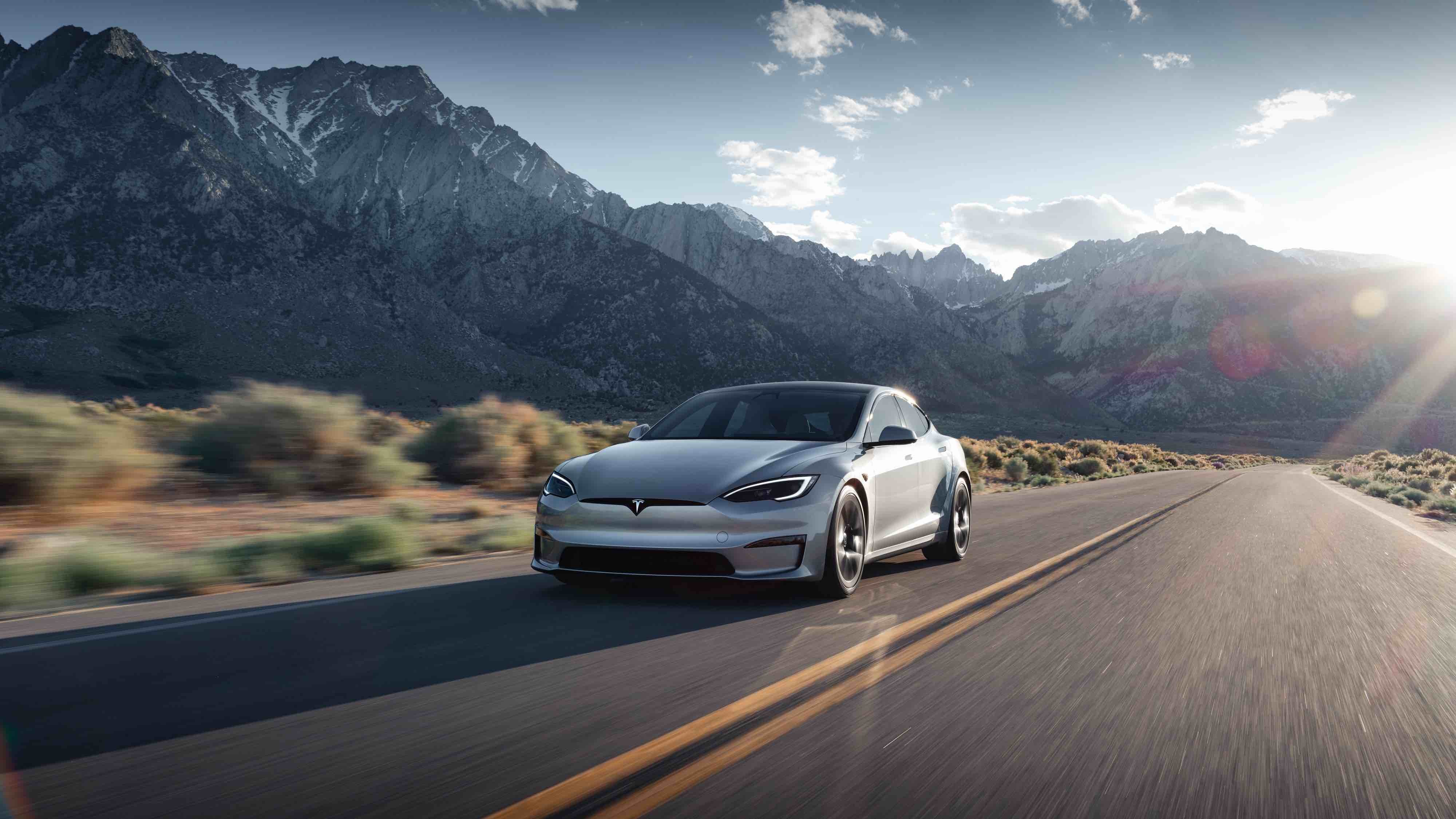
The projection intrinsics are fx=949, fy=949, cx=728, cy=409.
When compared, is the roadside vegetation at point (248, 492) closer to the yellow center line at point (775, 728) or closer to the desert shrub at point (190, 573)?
the desert shrub at point (190, 573)

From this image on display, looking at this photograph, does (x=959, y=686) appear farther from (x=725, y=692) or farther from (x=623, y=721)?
(x=623, y=721)

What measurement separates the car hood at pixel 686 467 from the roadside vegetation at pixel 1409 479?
570 inches

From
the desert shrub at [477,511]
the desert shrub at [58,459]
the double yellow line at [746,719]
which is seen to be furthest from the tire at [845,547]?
the desert shrub at [58,459]

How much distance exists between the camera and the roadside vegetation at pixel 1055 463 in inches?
1118

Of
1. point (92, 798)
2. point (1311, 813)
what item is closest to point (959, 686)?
point (1311, 813)

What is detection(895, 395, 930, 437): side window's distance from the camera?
8.09 m

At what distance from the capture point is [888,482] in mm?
6871

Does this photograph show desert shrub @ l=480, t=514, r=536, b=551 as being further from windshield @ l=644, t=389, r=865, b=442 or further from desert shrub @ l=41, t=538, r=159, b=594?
desert shrub @ l=41, t=538, r=159, b=594

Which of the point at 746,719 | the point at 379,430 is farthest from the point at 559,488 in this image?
the point at 379,430

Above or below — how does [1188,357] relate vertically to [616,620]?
above

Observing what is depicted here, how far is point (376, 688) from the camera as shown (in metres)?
3.98

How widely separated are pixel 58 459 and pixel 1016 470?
25.7 metres

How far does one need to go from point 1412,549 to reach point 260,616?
11.1 m

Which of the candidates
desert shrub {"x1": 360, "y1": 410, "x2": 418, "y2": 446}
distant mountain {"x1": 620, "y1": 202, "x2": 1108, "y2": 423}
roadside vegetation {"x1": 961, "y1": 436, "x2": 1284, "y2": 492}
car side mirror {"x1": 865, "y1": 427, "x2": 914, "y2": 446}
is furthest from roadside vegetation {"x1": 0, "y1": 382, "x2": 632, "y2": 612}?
distant mountain {"x1": 620, "y1": 202, "x2": 1108, "y2": 423}
